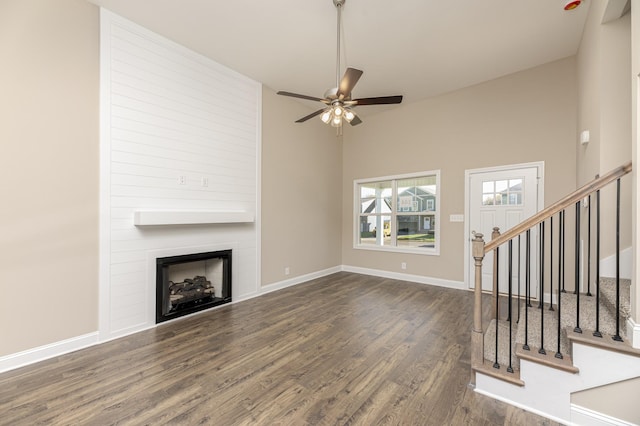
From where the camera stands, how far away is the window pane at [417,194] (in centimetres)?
526

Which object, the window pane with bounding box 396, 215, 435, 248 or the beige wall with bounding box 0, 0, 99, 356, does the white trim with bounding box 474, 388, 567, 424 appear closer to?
the window pane with bounding box 396, 215, 435, 248

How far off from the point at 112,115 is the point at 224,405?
120 inches

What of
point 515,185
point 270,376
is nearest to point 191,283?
point 270,376

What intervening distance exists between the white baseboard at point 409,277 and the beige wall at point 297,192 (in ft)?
1.60

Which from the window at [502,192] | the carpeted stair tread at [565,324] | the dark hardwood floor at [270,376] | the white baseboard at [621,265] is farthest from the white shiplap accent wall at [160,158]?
the white baseboard at [621,265]

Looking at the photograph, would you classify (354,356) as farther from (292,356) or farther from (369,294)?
(369,294)

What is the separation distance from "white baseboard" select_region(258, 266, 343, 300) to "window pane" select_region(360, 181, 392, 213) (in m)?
1.48

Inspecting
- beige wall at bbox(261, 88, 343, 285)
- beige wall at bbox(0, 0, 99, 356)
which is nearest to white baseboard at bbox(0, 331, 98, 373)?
beige wall at bbox(0, 0, 99, 356)

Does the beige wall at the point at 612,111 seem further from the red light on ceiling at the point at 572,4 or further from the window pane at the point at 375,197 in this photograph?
the window pane at the point at 375,197

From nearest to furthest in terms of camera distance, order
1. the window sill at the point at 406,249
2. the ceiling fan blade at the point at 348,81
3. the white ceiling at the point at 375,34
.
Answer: the ceiling fan blade at the point at 348,81
the white ceiling at the point at 375,34
the window sill at the point at 406,249

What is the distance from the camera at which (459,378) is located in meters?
2.26

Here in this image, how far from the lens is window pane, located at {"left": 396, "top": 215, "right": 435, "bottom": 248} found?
Result: 5.29 m

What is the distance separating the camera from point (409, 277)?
213 inches

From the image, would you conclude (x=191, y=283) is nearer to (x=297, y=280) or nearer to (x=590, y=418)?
(x=297, y=280)
